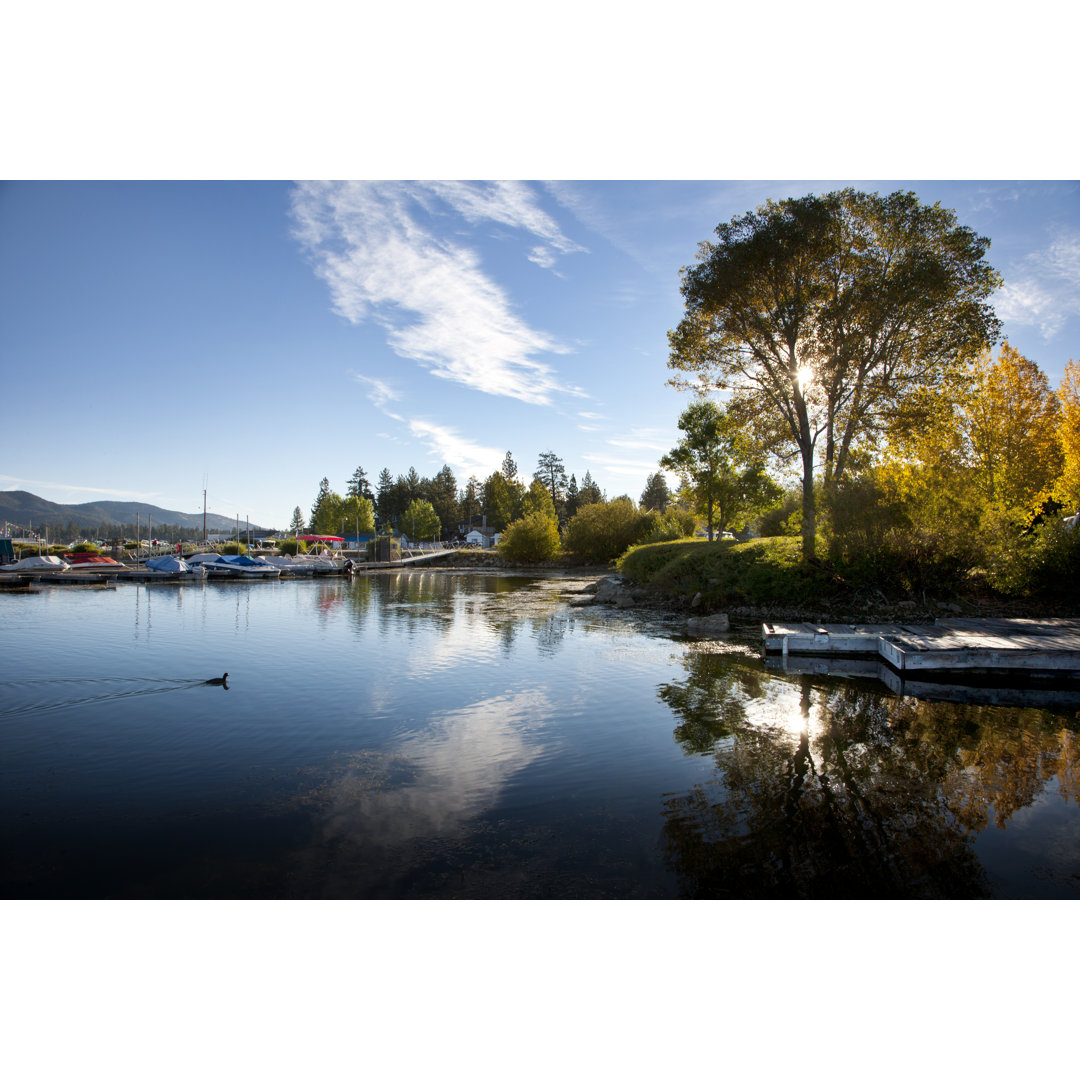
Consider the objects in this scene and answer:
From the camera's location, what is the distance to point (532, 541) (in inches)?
2608

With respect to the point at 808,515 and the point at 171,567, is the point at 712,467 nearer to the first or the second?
the point at 808,515

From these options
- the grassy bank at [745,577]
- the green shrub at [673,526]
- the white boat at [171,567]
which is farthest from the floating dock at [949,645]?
the white boat at [171,567]

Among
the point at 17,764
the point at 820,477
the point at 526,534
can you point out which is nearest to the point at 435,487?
the point at 526,534

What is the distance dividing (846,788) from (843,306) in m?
17.5

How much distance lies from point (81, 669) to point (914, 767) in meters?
17.8

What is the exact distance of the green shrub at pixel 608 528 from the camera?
199ft

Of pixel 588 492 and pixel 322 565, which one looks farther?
pixel 588 492

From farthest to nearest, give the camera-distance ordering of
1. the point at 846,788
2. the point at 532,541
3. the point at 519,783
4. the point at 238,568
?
the point at 532,541, the point at 238,568, the point at 519,783, the point at 846,788

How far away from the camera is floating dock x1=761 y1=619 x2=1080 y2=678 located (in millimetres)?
12023

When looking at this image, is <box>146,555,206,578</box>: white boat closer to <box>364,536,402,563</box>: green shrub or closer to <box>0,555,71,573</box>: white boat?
<box>0,555,71,573</box>: white boat

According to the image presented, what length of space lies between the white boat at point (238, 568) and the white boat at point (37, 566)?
30.7ft

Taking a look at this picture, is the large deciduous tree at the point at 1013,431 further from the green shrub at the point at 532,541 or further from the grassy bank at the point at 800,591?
the green shrub at the point at 532,541

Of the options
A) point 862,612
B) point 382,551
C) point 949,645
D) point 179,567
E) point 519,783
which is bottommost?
point 519,783

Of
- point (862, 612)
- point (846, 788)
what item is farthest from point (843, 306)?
point (846, 788)
